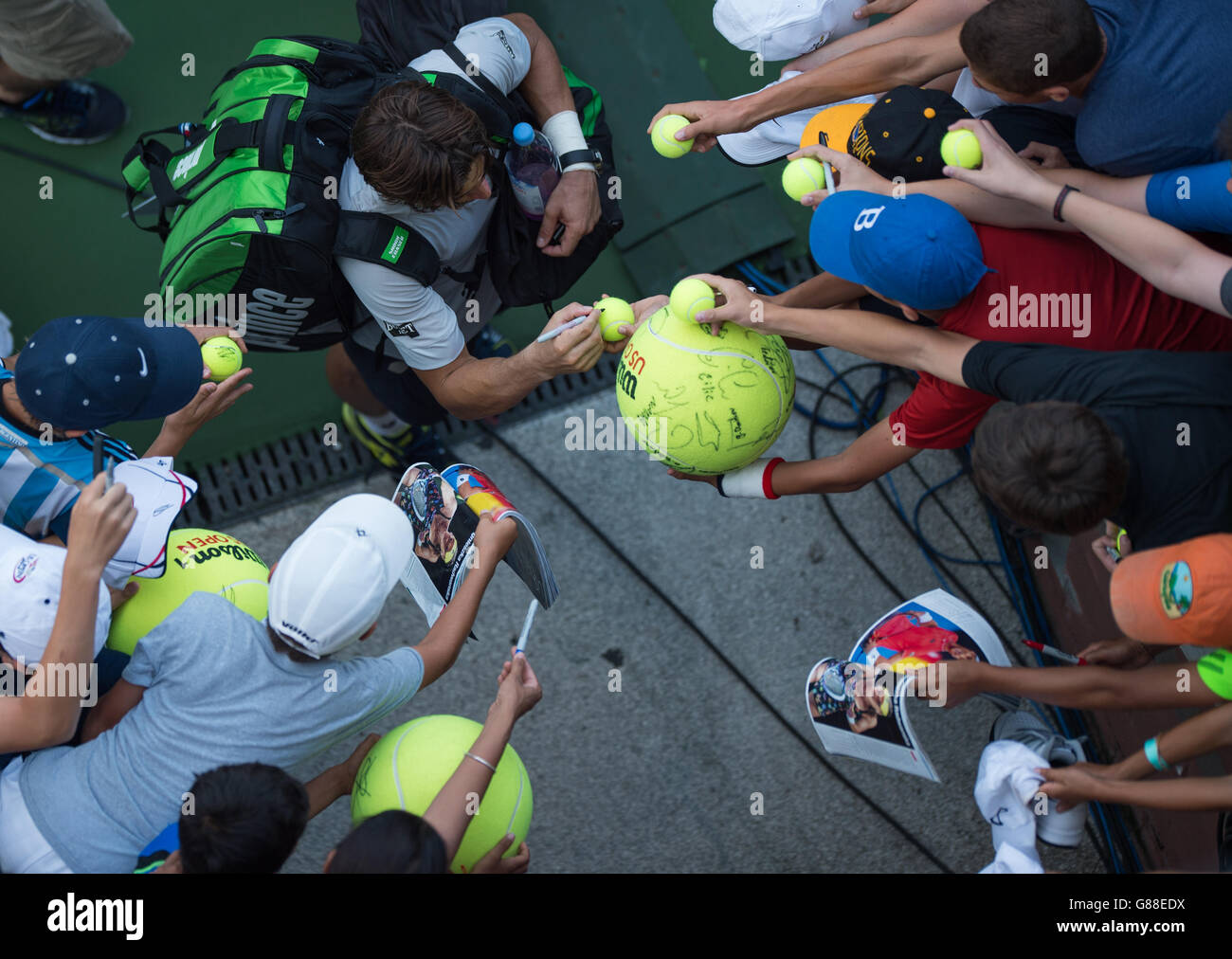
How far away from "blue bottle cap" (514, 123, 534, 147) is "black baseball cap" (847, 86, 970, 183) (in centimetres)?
82

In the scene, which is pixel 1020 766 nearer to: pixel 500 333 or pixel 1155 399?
pixel 1155 399

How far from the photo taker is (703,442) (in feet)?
7.02

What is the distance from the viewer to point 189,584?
2188 mm

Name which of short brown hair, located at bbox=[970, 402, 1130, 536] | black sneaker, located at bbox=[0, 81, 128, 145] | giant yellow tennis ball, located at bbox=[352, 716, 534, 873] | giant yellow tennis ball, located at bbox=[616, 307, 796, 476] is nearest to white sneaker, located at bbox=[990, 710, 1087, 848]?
short brown hair, located at bbox=[970, 402, 1130, 536]

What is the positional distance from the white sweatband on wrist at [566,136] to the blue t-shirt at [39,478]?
1.35m

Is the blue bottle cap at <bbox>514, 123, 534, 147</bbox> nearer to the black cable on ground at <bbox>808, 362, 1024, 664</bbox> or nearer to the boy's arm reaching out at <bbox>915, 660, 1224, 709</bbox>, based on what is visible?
the black cable on ground at <bbox>808, 362, 1024, 664</bbox>

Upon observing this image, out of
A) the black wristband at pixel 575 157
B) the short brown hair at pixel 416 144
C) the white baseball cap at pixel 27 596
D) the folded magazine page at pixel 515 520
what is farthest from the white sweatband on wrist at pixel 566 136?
the white baseball cap at pixel 27 596

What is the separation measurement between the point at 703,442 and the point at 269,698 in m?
1.02

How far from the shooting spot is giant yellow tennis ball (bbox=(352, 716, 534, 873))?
1998 millimetres

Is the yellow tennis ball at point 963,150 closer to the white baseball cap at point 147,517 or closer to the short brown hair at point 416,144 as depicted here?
the short brown hair at point 416,144

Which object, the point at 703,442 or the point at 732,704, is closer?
the point at 703,442

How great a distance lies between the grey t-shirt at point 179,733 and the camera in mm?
1878

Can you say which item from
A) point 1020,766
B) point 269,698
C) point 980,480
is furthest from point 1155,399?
point 269,698
